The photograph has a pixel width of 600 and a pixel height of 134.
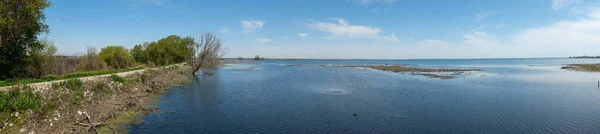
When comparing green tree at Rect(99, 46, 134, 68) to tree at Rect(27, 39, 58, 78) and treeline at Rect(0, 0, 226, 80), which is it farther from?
tree at Rect(27, 39, 58, 78)

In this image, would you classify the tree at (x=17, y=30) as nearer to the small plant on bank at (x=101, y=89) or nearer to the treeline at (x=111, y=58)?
the treeline at (x=111, y=58)

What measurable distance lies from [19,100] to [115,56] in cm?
3820

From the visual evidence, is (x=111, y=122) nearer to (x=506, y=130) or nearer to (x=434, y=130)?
(x=434, y=130)

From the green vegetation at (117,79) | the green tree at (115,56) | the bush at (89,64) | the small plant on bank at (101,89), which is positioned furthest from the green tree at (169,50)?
the small plant on bank at (101,89)

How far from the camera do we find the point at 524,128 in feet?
44.0

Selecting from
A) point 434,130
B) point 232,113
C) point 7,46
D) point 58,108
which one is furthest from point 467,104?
point 7,46

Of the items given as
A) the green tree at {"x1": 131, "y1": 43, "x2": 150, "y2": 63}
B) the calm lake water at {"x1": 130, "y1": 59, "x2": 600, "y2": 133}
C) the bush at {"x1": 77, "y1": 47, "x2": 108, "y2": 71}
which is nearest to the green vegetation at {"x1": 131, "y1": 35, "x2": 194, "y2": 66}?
the green tree at {"x1": 131, "y1": 43, "x2": 150, "y2": 63}

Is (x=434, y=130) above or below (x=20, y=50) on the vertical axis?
below

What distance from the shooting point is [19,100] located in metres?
11.6

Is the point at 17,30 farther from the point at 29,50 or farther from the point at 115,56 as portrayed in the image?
the point at 115,56

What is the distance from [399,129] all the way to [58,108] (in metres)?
15.1

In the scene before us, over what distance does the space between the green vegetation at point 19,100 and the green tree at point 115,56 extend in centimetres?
3596

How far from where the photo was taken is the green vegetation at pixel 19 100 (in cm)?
1113

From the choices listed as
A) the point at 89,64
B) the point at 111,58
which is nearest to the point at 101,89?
the point at 89,64
